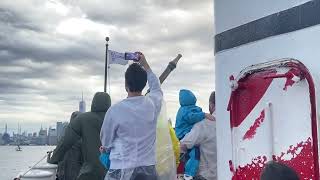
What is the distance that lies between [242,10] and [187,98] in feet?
6.91

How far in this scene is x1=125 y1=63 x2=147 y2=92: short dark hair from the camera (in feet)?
12.4

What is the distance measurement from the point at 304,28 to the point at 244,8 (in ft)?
1.61

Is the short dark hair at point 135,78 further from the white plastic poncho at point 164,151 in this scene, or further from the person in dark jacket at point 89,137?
the person in dark jacket at point 89,137

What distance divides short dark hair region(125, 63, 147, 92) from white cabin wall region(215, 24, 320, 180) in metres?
0.88

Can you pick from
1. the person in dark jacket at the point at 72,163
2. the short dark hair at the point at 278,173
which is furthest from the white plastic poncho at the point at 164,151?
the short dark hair at the point at 278,173

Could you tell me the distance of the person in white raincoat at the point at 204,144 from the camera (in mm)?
4902

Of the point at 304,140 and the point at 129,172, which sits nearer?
the point at 304,140

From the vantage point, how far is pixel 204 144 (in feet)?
16.4

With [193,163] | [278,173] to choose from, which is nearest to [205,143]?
[193,163]

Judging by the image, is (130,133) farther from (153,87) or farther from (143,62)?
(143,62)

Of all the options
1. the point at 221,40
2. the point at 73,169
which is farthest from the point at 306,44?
the point at 73,169

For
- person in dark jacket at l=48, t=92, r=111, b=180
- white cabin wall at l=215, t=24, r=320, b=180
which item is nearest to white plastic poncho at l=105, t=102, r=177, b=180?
white cabin wall at l=215, t=24, r=320, b=180

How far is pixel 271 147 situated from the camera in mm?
2629

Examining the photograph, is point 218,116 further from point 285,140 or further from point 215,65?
point 285,140
